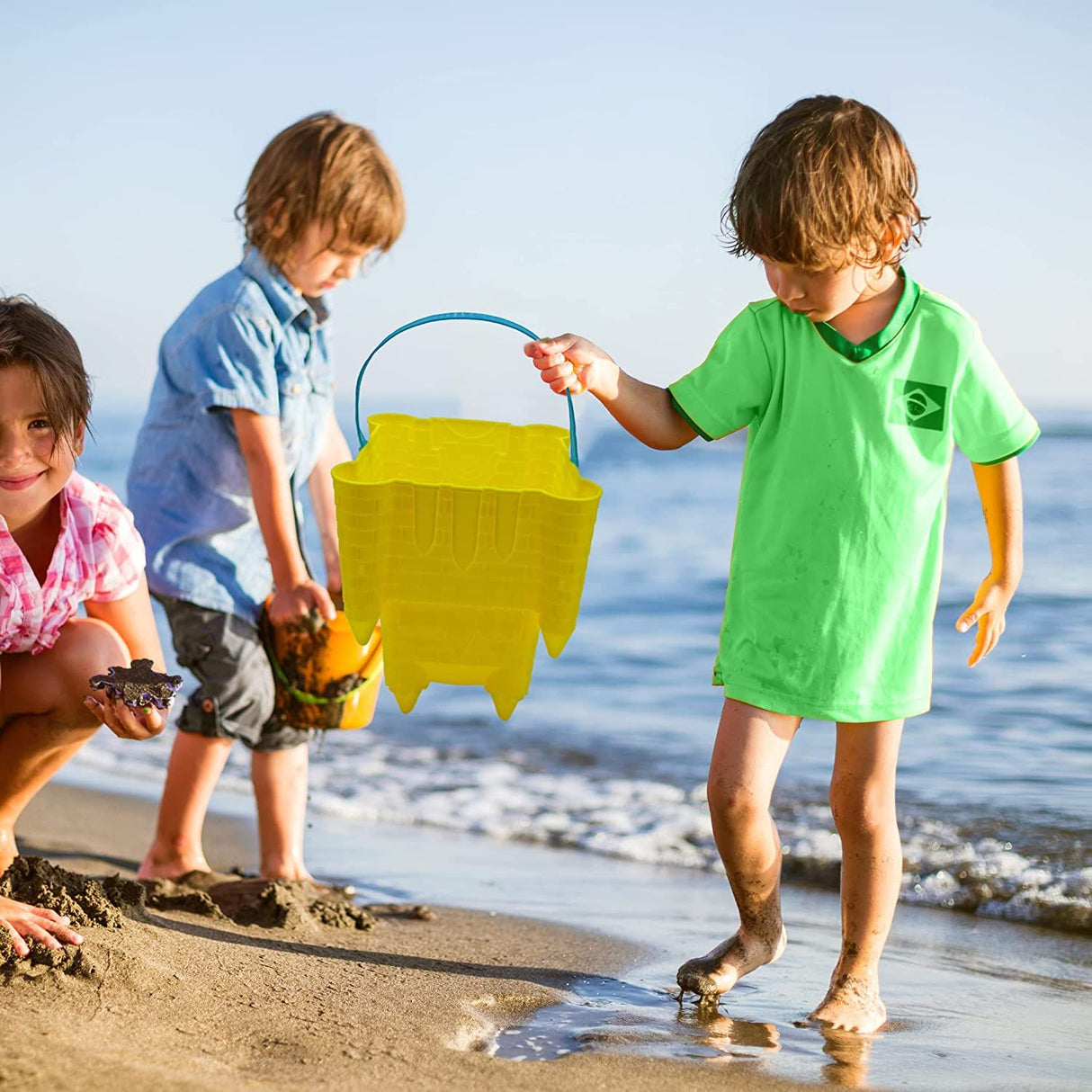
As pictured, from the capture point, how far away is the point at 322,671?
3.41m

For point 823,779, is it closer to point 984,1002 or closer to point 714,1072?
point 984,1002

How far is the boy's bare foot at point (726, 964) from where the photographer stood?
2.70 m

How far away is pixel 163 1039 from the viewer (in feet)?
6.72

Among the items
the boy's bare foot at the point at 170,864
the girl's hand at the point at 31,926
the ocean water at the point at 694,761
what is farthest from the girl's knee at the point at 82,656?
the ocean water at the point at 694,761

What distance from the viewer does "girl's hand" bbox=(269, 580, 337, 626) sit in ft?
10.9

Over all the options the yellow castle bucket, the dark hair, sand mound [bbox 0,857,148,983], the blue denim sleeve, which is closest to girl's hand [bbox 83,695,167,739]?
sand mound [bbox 0,857,148,983]

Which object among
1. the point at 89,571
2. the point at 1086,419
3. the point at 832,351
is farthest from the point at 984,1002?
the point at 1086,419

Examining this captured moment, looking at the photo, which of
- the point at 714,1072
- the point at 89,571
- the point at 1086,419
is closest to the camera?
the point at 714,1072

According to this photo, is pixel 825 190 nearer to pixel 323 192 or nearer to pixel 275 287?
pixel 323 192

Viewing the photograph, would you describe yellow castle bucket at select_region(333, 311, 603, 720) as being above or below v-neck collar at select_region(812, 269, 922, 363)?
below

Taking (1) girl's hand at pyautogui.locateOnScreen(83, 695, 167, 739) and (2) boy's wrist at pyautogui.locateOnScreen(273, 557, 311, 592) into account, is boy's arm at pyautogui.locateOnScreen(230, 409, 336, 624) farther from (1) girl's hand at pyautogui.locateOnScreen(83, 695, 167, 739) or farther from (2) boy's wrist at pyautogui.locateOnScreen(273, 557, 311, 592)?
(1) girl's hand at pyautogui.locateOnScreen(83, 695, 167, 739)

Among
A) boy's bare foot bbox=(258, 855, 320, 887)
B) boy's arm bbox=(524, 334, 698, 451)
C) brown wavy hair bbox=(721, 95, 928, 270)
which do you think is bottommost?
boy's bare foot bbox=(258, 855, 320, 887)

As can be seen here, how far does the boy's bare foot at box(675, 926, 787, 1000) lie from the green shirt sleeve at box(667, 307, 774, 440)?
98 cm

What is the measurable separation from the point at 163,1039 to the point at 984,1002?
5.50 feet
